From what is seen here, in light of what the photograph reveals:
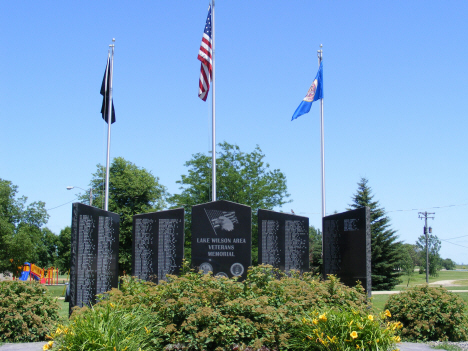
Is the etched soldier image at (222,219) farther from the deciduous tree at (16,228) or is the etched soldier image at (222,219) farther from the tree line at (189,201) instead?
the deciduous tree at (16,228)

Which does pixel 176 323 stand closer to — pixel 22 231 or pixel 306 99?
pixel 306 99

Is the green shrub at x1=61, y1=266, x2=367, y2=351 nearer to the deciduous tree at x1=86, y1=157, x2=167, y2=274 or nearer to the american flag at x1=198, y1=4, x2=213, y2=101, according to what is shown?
the american flag at x1=198, y1=4, x2=213, y2=101

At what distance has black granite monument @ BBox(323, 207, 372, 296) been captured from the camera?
11.4 metres

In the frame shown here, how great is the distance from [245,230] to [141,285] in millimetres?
4092

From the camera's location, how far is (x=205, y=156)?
32594 millimetres

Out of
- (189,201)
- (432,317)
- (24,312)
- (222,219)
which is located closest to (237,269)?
(222,219)

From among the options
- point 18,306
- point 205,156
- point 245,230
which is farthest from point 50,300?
point 205,156

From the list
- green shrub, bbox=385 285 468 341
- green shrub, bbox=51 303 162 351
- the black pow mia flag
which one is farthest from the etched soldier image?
the black pow mia flag

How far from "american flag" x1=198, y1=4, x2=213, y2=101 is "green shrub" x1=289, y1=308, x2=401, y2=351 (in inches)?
422

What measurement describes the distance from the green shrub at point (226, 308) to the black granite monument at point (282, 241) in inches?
182

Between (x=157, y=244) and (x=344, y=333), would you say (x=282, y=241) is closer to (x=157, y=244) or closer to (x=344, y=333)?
(x=157, y=244)

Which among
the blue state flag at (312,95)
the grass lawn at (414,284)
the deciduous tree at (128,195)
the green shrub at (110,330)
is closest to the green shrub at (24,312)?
the green shrub at (110,330)

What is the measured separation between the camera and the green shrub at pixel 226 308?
6.87 meters

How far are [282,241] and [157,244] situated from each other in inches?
131
